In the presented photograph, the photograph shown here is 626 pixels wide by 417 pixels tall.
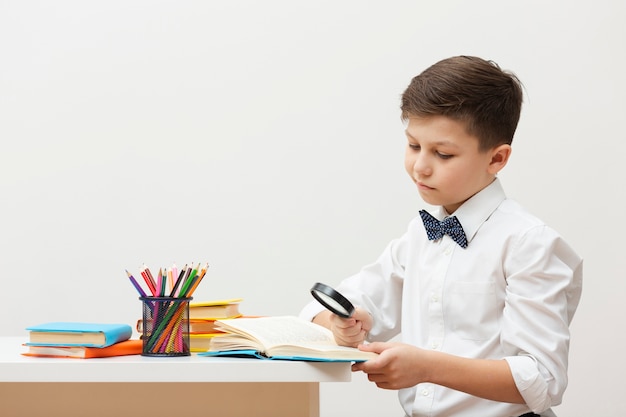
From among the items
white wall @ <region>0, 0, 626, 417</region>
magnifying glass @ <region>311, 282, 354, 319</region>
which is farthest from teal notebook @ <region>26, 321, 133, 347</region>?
white wall @ <region>0, 0, 626, 417</region>

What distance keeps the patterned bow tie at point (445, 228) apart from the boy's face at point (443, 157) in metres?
0.06

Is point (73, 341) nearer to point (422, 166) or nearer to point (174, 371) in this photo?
point (174, 371)

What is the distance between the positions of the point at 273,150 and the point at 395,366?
5.49ft

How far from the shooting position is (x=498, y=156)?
1510mm

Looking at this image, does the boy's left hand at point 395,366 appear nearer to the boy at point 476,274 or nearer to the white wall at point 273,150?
the boy at point 476,274

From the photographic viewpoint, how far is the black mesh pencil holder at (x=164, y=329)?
129cm

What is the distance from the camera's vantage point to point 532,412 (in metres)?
1.43

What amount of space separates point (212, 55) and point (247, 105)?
0.22 metres

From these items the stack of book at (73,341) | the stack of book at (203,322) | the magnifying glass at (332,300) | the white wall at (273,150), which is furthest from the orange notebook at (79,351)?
the white wall at (273,150)

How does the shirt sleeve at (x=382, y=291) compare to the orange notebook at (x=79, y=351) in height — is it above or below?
above

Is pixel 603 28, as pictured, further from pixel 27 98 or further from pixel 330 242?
pixel 27 98

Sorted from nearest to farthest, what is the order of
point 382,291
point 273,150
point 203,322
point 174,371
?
point 174,371 < point 203,322 < point 382,291 < point 273,150

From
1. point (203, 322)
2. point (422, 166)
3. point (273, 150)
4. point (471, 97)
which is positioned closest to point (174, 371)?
point (203, 322)

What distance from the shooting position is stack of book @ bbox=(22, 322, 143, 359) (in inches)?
48.7
